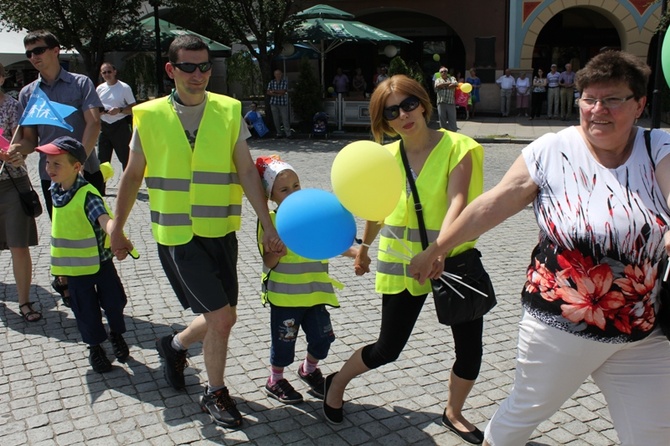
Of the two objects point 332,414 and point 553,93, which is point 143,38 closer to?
point 553,93

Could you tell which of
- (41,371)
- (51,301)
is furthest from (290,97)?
(41,371)

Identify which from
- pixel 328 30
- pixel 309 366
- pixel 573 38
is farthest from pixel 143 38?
pixel 309 366

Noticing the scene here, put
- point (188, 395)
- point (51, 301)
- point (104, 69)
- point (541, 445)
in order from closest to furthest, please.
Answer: point (541, 445)
point (188, 395)
point (51, 301)
point (104, 69)

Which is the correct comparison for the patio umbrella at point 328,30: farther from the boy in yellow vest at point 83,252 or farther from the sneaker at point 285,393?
the sneaker at point 285,393

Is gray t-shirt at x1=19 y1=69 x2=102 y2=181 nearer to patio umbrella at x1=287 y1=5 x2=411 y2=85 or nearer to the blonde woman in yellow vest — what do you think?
the blonde woman in yellow vest

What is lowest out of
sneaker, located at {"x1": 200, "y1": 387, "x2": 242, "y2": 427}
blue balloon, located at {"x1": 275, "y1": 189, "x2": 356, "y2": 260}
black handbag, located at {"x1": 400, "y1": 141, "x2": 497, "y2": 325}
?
sneaker, located at {"x1": 200, "y1": 387, "x2": 242, "y2": 427}

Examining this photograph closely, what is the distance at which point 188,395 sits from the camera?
404 cm

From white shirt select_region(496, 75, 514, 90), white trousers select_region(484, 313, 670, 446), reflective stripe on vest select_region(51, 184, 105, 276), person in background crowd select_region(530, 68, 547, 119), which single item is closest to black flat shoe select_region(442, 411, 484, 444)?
white trousers select_region(484, 313, 670, 446)

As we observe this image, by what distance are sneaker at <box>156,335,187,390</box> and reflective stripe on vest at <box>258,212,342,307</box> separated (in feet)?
2.19

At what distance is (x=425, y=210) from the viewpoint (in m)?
3.28

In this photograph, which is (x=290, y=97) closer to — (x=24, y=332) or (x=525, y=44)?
(x=525, y=44)

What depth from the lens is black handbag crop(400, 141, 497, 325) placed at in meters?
3.20

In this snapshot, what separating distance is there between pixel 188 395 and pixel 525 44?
70.7 ft

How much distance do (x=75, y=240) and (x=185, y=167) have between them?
1426mm
